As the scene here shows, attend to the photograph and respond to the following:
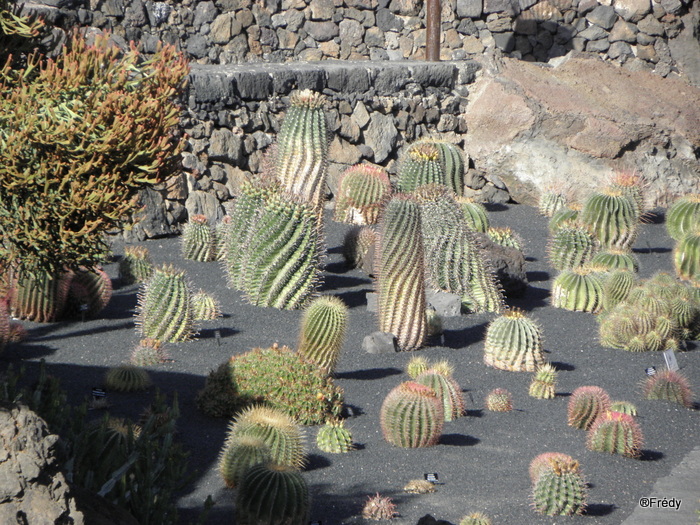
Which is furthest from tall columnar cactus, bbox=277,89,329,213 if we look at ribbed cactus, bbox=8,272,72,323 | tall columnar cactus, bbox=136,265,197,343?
ribbed cactus, bbox=8,272,72,323

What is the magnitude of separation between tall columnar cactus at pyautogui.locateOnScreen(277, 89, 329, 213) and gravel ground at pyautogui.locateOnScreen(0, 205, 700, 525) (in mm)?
965

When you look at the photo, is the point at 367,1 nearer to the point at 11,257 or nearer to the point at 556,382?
the point at 556,382

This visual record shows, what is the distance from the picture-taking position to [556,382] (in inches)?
296

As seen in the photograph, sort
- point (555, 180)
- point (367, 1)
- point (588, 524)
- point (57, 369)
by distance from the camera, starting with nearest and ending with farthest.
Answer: point (588, 524) → point (57, 369) → point (555, 180) → point (367, 1)

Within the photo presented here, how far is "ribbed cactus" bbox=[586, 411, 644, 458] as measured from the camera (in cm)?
594

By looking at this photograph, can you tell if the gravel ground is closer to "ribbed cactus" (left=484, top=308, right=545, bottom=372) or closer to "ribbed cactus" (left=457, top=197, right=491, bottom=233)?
"ribbed cactus" (left=484, top=308, right=545, bottom=372)

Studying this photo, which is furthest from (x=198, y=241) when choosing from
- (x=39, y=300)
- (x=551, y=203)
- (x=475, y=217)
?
(x=551, y=203)

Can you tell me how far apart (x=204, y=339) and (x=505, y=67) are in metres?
8.50

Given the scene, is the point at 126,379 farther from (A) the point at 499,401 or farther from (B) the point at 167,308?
(A) the point at 499,401

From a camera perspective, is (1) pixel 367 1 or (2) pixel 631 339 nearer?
(2) pixel 631 339

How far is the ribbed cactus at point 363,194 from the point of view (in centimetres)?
1185

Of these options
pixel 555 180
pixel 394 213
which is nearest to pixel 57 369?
pixel 394 213

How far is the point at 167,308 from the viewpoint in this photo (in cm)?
773

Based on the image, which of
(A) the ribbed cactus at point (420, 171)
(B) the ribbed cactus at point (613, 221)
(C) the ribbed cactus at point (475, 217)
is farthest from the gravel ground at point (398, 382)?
(B) the ribbed cactus at point (613, 221)
